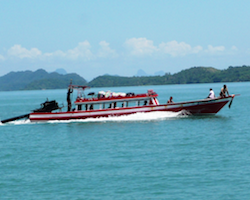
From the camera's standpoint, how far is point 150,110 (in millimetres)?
52812

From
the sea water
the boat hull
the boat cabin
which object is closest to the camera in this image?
the sea water

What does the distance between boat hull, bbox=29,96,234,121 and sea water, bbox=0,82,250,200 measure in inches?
75.3

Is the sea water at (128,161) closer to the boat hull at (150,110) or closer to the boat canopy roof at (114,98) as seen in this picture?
the boat hull at (150,110)

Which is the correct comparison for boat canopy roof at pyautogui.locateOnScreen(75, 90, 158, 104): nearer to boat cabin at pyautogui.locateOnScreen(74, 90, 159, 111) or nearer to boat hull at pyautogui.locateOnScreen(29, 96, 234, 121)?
boat cabin at pyautogui.locateOnScreen(74, 90, 159, 111)

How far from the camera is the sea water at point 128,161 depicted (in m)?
23.3

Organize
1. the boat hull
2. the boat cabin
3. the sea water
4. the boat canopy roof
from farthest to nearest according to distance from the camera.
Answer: the boat hull < the boat cabin < the boat canopy roof < the sea water

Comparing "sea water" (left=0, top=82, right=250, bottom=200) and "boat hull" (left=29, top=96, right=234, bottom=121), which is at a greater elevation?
"boat hull" (left=29, top=96, right=234, bottom=121)

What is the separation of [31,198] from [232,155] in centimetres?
1630

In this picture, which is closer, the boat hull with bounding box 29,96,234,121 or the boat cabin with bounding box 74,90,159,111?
the boat cabin with bounding box 74,90,159,111

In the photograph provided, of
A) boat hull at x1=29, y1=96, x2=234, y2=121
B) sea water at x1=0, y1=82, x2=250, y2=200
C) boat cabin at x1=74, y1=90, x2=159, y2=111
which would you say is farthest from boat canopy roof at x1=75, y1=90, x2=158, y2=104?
sea water at x1=0, y1=82, x2=250, y2=200

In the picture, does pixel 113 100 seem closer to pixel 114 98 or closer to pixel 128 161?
pixel 114 98

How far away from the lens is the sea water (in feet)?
76.4

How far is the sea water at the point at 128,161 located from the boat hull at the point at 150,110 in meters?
1.91

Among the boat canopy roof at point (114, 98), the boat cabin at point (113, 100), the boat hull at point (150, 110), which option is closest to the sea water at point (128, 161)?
the boat hull at point (150, 110)
